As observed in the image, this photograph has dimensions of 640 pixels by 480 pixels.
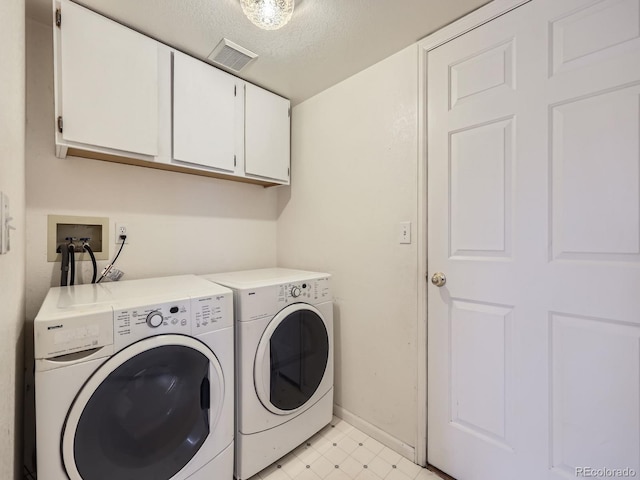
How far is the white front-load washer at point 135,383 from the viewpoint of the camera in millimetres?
883

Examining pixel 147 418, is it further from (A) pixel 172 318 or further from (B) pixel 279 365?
(B) pixel 279 365

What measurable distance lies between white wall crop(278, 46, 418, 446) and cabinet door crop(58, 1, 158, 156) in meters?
1.02

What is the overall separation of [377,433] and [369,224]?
4.02ft

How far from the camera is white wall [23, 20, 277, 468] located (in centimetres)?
138

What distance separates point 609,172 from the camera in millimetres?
996

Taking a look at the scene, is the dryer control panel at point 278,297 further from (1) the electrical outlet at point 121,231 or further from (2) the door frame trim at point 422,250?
(1) the electrical outlet at point 121,231

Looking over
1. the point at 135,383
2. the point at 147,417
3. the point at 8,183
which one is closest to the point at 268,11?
the point at 8,183

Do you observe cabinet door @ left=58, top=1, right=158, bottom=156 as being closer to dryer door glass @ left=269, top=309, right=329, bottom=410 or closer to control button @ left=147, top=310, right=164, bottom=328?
control button @ left=147, top=310, right=164, bottom=328

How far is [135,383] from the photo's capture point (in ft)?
3.32

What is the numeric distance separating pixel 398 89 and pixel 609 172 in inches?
39.7

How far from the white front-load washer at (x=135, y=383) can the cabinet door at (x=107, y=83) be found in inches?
28.3

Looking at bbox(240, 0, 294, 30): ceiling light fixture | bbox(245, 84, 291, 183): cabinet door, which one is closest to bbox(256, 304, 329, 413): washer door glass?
bbox(245, 84, 291, 183): cabinet door

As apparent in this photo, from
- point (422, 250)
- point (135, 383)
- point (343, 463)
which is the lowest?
point (343, 463)

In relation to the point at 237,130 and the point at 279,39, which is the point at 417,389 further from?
the point at 279,39
